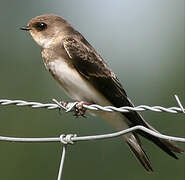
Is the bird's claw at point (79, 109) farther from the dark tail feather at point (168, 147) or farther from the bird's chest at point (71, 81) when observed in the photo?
the dark tail feather at point (168, 147)

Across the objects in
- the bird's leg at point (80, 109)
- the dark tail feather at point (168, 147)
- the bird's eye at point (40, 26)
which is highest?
the bird's eye at point (40, 26)

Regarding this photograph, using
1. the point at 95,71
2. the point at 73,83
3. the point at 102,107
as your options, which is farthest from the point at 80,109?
the point at 102,107

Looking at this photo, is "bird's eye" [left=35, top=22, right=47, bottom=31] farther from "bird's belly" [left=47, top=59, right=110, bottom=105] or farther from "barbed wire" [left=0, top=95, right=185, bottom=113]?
"barbed wire" [left=0, top=95, right=185, bottom=113]

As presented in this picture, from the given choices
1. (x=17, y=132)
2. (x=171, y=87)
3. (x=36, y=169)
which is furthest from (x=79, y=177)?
(x=171, y=87)

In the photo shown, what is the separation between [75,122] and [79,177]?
6.54 ft

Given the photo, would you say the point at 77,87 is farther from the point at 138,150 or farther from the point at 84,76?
the point at 138,150

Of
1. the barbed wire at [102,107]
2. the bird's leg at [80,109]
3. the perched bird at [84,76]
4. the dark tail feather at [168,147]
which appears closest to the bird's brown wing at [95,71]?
the perched bird at [84,76]

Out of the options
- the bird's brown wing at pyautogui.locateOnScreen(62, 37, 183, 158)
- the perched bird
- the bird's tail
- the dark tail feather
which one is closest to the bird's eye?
the perched bird

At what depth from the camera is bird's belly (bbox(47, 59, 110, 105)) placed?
5594 millimetres

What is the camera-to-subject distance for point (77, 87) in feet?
18.5

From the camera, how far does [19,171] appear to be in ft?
34.4

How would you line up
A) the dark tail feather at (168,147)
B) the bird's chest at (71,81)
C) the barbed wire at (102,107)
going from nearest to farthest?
1. the barbed wire at (102,107)
2. the dark tail feather at (168,147)
3. the bird's chest at (71,81)

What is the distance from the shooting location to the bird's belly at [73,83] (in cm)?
559

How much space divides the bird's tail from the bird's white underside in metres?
0.10
